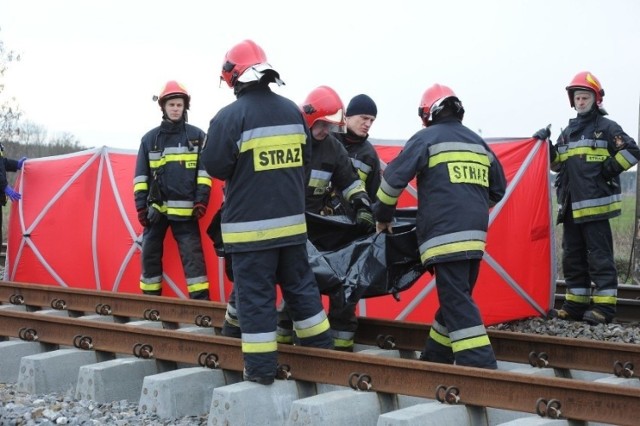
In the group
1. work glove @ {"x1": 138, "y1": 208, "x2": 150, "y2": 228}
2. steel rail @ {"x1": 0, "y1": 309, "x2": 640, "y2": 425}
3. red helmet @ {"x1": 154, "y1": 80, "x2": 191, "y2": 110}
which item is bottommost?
steel rail @ {"x1": 0, "y1": 309, "x2": 640, "y2": 425}

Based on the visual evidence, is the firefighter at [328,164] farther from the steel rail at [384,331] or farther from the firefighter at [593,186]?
the firefighter at [593,186]

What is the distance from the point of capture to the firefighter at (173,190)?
8.37m

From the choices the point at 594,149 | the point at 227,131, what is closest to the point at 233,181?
the point at 227,131

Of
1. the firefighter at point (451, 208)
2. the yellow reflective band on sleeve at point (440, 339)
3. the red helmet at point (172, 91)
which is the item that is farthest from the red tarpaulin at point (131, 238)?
the firefighter at point (451, 208)

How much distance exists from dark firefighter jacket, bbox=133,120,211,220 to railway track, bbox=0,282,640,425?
3.11ft

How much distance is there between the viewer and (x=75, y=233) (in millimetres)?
9727

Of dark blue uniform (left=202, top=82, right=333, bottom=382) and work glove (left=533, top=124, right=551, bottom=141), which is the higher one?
work glove (left=533, top=124, right=551, bottom=141)

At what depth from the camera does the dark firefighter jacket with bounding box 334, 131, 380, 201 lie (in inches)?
279

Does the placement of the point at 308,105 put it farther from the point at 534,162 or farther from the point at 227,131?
the point at 534,162

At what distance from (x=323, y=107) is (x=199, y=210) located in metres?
2.54

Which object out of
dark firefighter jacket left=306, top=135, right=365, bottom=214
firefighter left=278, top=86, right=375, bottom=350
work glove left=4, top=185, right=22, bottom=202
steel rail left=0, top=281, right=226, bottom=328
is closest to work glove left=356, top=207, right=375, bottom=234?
firefighter left=278, top=86, right=375, bottom=350

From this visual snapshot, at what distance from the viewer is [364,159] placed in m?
7.12

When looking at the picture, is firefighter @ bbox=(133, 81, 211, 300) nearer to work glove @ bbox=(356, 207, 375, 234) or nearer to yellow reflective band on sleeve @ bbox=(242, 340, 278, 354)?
work glove @ bbox=(356, 207, 375, 234)

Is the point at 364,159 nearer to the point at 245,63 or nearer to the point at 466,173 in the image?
the point at 466,173
